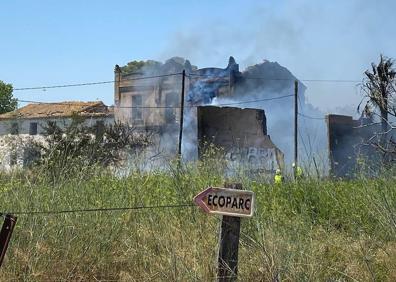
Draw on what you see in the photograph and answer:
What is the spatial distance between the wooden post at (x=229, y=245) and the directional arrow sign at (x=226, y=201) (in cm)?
12

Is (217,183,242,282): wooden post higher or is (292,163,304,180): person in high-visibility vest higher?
(292,163,304,180): person in high-visibility vest

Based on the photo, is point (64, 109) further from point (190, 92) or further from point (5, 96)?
point (5, 96)

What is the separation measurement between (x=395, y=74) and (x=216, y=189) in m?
5.93

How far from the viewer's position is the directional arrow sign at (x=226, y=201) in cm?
442

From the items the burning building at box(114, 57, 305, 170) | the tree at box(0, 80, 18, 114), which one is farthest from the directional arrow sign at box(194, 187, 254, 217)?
the tree at box(0, 80, 18, 114)

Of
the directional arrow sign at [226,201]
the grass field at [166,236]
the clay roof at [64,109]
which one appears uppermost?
the clay roof at [64,109]

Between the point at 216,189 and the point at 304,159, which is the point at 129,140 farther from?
the point at 216,189

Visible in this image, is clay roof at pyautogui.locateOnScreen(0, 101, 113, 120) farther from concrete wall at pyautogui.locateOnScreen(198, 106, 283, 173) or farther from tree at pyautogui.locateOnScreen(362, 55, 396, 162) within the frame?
tree at pyautogui.locateOnScreen(362, 55, 396, 162)

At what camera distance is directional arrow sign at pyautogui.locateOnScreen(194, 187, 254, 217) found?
4422mm

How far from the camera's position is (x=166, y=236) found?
582cm

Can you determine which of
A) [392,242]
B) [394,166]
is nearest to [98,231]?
[392,242]

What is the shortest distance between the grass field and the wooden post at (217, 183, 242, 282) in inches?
12.1

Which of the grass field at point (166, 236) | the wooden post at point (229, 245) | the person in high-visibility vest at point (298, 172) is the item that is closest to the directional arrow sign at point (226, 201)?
the wooden post at point (229, 245)

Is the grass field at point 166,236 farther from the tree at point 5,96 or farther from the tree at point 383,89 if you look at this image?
the tree at point 5,96
